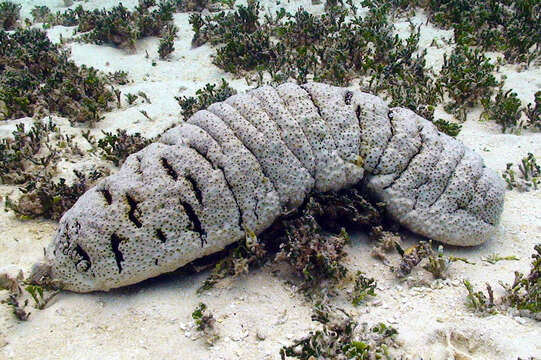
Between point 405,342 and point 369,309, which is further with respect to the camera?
point 369,309

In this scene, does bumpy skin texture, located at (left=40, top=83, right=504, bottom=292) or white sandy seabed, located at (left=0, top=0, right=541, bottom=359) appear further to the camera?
bumpy skin texture, located at (left=40, top=83, right=504, bottom=292)

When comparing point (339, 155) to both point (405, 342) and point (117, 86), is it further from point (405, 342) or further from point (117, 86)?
point (117, 86)

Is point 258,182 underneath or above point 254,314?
above

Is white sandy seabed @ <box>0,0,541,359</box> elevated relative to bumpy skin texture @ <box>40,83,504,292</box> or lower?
lower

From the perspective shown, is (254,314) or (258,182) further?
(258,182)

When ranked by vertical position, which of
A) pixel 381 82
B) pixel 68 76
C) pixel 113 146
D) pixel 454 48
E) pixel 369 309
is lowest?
pixel 369 309

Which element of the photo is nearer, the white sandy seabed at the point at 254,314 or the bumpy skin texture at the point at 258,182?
the white sandy seabed at the point at 254,314

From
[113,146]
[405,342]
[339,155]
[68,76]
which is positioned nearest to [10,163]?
[113,146]

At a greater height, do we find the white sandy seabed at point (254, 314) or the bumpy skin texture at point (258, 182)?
the bumpy skin texture at point (258, 182)
